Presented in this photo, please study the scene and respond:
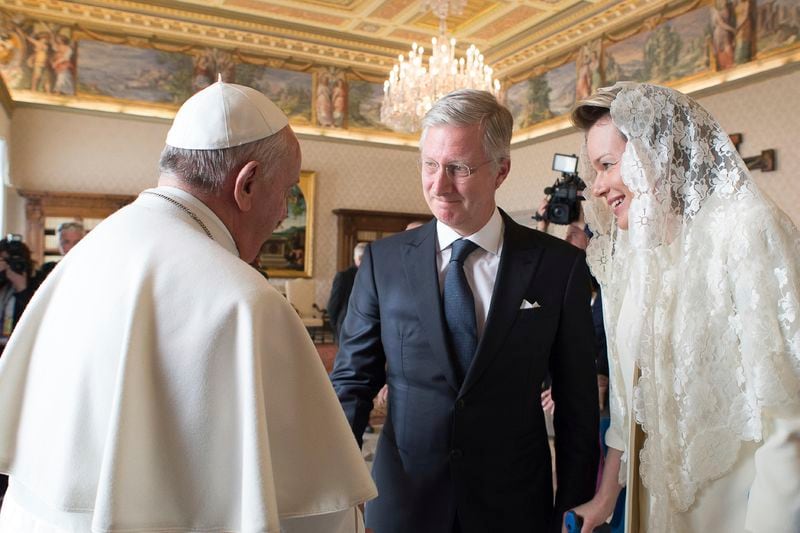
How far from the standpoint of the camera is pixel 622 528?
2205 millimetres

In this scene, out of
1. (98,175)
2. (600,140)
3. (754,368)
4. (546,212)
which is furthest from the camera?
(98,175)

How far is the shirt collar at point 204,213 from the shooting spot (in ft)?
4.82

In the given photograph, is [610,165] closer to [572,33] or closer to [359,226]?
[572,33]

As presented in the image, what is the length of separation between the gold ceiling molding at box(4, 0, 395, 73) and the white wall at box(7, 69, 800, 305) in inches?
64.6

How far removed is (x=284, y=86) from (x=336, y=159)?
72.6 inches

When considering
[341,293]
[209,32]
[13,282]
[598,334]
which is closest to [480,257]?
[598,334]

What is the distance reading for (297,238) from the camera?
13.4 metres

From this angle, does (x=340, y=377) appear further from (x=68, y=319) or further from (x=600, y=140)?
(x=600, y=140)

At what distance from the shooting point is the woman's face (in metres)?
1.91

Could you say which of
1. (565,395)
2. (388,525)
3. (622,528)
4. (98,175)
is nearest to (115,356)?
(388,525)

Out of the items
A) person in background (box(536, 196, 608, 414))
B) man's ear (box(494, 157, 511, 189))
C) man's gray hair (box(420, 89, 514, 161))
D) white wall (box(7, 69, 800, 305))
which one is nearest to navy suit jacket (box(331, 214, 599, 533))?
man's ear (box(494, 157, 511, 189))

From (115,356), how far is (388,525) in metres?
1.08

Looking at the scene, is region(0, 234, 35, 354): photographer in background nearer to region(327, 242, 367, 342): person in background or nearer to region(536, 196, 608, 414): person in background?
region(327, 242, 367, 342): person in background

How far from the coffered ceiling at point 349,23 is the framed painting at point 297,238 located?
2.72 m
